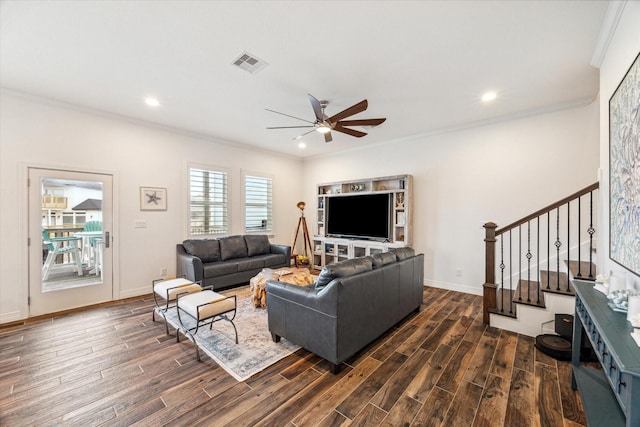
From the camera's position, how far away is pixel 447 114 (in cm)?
400

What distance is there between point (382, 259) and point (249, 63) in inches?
100

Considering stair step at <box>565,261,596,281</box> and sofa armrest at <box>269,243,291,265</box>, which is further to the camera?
sofa armrest at <box>269,243,291,265</box>

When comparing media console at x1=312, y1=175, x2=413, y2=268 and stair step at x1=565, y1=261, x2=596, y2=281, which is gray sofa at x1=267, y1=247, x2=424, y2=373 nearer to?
stair step at x1=565, y1=261, x2=596, y2=281

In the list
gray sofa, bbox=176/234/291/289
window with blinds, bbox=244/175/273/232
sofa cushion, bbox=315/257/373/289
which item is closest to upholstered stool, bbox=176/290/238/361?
sofa cushion, bbox=315/257/373/289

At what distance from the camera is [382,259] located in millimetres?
2895

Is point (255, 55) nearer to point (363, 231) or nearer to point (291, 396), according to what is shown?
point (291, 396)

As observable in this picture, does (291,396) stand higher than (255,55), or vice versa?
(255,55)

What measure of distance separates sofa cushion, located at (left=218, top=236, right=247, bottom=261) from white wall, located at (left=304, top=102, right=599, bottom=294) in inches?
127

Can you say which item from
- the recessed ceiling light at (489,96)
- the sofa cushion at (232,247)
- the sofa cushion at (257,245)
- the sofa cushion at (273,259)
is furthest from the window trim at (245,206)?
the recessed ceiling light at (489,96)

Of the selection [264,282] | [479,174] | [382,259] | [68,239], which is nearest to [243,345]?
[264,282]

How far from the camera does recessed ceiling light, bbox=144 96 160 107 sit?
3.52m

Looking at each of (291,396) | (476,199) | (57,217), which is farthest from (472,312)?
(57,217)

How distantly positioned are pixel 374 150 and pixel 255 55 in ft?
12.0

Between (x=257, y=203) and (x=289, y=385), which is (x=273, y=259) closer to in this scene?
(x=257, y=203)
